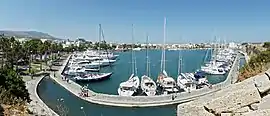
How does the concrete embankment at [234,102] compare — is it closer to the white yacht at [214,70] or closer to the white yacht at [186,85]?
the white yacht at [186,85]

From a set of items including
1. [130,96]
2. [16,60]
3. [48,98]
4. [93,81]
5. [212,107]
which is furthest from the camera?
[16,60]

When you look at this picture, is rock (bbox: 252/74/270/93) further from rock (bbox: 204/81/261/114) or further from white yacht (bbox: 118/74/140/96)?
white yacht (bbox: 118/74/140/96)

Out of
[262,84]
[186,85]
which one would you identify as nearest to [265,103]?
[262,84]

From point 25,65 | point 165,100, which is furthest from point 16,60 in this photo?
point 165,100

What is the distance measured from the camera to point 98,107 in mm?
33250

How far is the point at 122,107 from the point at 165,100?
424 cm

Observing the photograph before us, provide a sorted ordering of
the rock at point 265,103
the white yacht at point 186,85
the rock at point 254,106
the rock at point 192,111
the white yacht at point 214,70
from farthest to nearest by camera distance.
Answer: the white yacht at point 214,70, the white yacht at point 186,85, the rock at point 192,111, the rock at point 254,106, the rock at point 265,103

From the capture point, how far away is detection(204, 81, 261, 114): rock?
14.4ft

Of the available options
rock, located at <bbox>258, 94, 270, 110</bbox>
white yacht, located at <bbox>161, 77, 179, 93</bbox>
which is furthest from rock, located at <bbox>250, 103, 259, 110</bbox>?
white yacht, located at <bbox>161, 77, 179, 93</bbox>

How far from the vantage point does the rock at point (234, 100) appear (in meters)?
4.39

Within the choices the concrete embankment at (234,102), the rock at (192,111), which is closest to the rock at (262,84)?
the concrete embankment at (234,102)

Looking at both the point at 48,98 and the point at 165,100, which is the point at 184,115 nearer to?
the point at 165,100

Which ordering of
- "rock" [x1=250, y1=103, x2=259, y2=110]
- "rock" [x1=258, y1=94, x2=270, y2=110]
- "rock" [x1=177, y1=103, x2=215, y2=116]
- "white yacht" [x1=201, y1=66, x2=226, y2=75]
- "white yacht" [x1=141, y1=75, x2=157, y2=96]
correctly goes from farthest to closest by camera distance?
1. "white yacht" [x1=201, y1=66, x2=226, y2=75]
2. "white yacht" [x1=141, y1=75, x2=157, y2=96]
3. "rock" [x1=177, y1=103, x2=215, y2=116]
4. "rock" [x1=250, y1=103, x2=259, y2=110]
5. "rock" [x1=258, y1=94, x2=270, y2=110]

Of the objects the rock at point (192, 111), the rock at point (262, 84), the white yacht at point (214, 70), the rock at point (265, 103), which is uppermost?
the rock at point (262, 84)
